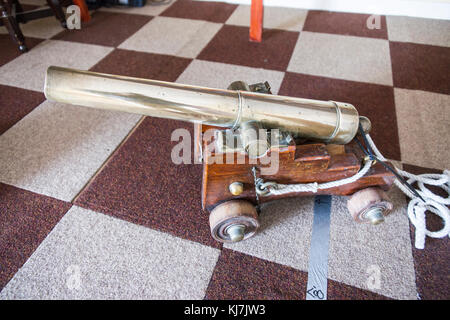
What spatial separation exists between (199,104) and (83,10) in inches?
76.6

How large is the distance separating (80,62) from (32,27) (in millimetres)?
751

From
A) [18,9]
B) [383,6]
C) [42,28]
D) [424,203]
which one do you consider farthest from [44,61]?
[383,6]

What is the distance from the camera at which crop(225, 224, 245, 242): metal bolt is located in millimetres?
766

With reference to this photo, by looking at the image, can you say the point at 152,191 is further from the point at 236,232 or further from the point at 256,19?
the point at 256,19

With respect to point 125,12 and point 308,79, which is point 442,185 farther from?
point 125,12

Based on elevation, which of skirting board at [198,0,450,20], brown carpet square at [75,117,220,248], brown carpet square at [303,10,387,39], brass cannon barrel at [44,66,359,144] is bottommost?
brown carpet square at [75,117,220,248]

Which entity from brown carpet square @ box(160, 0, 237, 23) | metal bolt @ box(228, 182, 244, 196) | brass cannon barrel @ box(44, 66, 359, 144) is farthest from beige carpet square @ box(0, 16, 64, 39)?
metal bolt @ box(228, 182, 244, 196)

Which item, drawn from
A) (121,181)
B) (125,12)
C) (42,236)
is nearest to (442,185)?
(121,181)

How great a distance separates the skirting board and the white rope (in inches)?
63.4

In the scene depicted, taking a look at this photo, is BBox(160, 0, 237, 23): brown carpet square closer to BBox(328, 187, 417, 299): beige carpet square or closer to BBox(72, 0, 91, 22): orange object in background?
BBox(72, 0, 91, 22): orange object in background

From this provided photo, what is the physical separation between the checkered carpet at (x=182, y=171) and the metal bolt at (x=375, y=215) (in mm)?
91

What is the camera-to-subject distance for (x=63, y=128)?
1242 millimetres

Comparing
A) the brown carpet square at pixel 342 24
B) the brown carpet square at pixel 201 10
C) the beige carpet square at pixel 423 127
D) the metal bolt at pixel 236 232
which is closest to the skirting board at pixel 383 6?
the brown carpet square at pixel 342 24

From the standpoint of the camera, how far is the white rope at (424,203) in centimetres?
84
